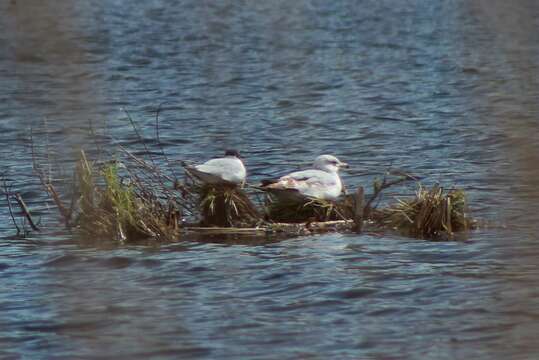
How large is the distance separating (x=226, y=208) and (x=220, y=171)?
0.26 m

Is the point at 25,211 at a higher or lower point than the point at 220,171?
lower

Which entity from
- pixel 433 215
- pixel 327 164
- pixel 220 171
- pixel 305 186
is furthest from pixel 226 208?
pixel 433 215

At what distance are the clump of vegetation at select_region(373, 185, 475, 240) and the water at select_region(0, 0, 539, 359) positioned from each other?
0.15 metres

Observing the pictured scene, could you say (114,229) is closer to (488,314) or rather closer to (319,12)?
(488,314)

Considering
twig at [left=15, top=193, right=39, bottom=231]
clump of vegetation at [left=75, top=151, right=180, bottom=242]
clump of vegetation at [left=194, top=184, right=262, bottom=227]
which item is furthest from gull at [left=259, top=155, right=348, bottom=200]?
twig at [left=15, top=193, right=39, bottom=231]

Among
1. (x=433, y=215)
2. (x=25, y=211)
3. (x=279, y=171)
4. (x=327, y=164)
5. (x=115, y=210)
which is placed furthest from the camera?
(x=279, y=171)

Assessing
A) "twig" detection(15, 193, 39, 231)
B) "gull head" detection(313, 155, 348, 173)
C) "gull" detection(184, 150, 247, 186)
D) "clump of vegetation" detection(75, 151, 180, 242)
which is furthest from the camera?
"gull head" detection(313, 155, 348, 173)

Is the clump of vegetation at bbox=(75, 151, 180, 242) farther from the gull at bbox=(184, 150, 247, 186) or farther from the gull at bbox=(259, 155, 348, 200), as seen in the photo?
the gull at bbox=(259, 155, 348, 200)

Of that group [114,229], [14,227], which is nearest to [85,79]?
[114,229]

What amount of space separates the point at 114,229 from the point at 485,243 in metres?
2.33

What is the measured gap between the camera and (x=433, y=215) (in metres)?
8.41

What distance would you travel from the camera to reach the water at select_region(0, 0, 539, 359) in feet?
9.47

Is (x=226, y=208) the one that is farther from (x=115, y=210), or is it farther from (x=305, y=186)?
(x=115, y=210)

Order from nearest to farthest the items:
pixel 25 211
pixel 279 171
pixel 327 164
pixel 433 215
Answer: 1. pixel 433 215
2. pixel 25 211
3. pixel 327 164
4. pixel 279 171
